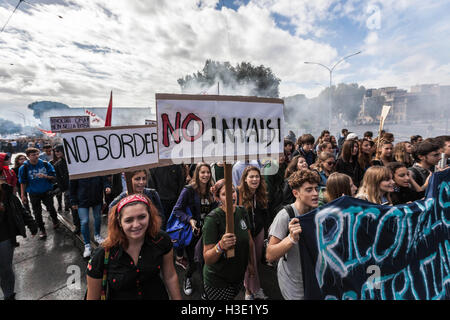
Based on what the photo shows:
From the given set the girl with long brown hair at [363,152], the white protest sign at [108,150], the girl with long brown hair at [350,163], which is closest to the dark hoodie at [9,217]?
the white protest sign at [108,150]

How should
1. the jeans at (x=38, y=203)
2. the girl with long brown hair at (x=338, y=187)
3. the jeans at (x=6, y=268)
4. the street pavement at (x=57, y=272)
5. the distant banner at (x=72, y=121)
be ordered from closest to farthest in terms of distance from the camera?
the girl with long brown hair at (x=338, y=187), the jeans at (x=6, y=268), the street pavement at (x=57, y=272), the jeans at (x=38, y=203), the distant banner at (x=72, y=121)

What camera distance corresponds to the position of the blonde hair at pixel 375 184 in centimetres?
236

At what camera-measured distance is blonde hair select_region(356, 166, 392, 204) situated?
7.75ft

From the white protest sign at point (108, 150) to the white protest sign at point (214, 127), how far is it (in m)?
0.83

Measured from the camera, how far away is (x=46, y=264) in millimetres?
3531

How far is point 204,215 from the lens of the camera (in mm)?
2984

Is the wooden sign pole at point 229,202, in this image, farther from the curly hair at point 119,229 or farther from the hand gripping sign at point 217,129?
the curly hair at point 119,229

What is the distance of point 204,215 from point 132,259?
4.79 feet

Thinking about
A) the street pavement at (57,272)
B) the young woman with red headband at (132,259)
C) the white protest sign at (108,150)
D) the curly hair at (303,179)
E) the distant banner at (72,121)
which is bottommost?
the street pavement at (57,272)

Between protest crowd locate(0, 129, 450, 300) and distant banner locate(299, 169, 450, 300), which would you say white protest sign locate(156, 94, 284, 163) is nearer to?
protest crowd locate(0, 129, 450, 300)

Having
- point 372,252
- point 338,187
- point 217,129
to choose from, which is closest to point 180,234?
point 217,129

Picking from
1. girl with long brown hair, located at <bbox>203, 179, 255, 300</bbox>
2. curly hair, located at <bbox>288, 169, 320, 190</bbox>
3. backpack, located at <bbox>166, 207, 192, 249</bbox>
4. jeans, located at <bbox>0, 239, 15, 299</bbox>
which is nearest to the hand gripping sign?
girl with long brown hair, located at <bbox>203, 179, 255, 300</bbox>
